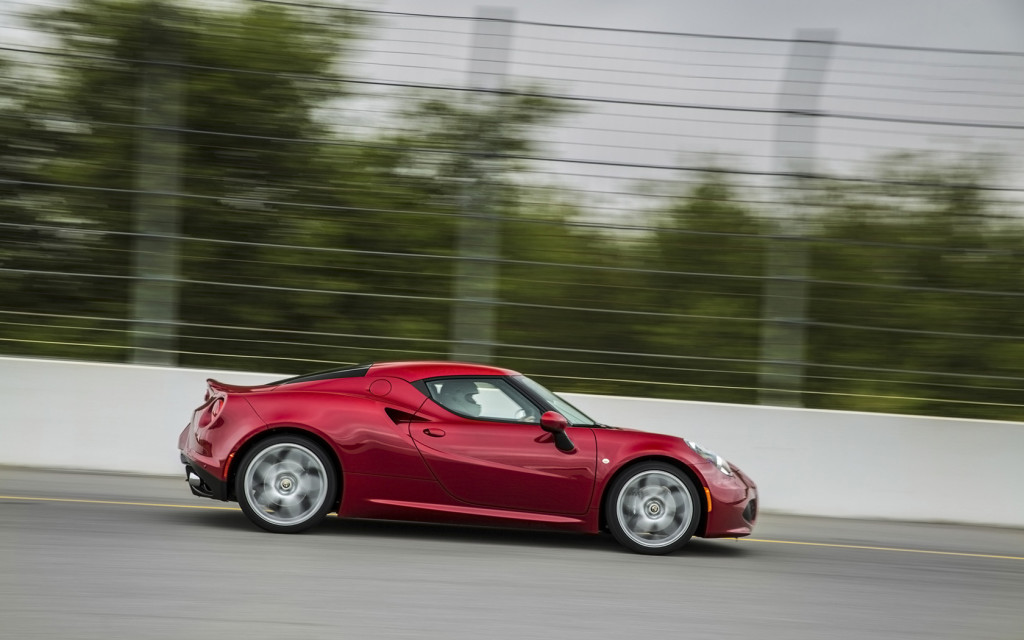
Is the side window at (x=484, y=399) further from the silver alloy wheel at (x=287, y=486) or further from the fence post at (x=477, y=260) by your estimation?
the fence post at (x=477, y=260)

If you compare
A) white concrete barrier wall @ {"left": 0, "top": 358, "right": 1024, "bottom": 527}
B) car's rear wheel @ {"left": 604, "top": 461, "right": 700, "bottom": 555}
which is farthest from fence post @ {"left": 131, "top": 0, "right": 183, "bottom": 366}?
car's rear wheel @ {"left": 604, "top": 461, "right": 700, "bottom": 555}

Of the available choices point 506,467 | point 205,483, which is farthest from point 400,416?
point 205,483

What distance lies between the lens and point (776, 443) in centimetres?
954

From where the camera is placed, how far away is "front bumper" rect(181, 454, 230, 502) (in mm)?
6566

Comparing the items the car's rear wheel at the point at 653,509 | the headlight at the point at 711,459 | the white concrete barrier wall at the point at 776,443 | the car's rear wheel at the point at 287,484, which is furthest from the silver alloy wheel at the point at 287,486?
the white concrete barrier wall at the point at 776,443

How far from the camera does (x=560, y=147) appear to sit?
977cm

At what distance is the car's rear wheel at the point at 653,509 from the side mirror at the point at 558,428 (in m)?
0.38

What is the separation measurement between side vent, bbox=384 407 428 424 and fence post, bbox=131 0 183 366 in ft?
13.3

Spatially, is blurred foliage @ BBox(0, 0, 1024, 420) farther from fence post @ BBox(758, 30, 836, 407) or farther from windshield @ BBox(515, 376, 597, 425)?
windshield @ BBox(515, 376, 597, 425)

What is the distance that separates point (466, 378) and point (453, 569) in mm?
1458

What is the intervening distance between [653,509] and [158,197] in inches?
229

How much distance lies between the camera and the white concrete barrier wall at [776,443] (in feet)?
30.9

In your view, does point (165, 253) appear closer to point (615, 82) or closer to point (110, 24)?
point (110, 24)

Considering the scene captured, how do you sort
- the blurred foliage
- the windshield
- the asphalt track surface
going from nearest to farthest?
the asphalt track surface, the windshield, the blurred foliage
